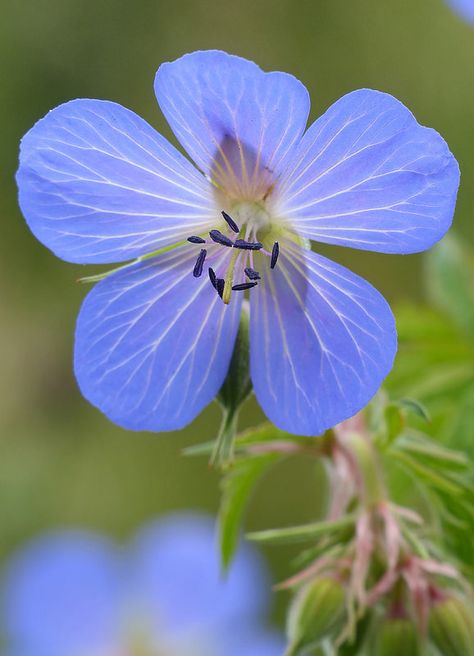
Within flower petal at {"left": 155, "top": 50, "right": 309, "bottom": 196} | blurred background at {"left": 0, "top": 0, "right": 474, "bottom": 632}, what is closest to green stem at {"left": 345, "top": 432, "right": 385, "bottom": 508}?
flower petal at {"left": 155, "top": 50, "right": 309, "bottom": 196}

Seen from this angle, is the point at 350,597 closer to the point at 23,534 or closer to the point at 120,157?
the point at 120,157

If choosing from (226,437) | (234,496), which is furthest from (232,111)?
(234,496)

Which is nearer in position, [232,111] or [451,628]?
[232,111]

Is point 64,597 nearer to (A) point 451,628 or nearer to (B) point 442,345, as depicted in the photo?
(B) point 442,345

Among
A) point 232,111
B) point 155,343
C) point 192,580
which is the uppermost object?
point 232,111

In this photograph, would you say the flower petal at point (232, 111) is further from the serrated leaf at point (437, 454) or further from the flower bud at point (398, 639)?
the flower bud at point (398, 639)

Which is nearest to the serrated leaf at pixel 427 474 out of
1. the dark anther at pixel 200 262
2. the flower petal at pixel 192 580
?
the dark anther at pixel 200 262

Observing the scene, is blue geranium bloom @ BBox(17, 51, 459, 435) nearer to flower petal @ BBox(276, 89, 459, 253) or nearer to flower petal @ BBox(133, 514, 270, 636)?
flower petal @ BBox(276, 89, 459, 253)
